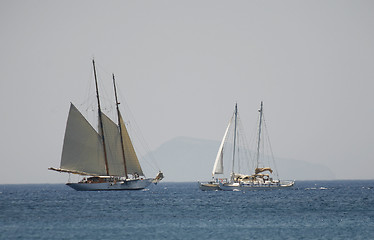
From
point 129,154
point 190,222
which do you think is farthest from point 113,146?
point 190,222

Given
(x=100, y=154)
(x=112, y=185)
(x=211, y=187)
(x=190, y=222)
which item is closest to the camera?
(x=190, y=222)

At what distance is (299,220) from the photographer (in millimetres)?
69250

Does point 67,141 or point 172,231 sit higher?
point 67,141

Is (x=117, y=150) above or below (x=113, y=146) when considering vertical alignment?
below

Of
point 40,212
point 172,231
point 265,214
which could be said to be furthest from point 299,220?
point 40,212

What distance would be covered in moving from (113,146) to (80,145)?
786cm

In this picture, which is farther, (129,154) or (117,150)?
(129,154)

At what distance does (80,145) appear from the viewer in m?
130

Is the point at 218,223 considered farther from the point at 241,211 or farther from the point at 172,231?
the point at 241,211

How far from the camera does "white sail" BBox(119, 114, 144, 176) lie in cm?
13550

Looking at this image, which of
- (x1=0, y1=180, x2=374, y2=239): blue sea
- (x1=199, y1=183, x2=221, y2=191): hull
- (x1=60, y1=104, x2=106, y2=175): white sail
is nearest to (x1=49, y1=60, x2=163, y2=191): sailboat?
(x1=60, y1=104, x2=106, y2=175): white sail

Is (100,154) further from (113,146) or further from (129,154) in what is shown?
(129,154)

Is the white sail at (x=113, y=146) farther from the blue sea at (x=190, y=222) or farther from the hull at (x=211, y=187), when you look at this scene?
the blue sea at (x=190, y=222)

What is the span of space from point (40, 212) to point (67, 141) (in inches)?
1804
